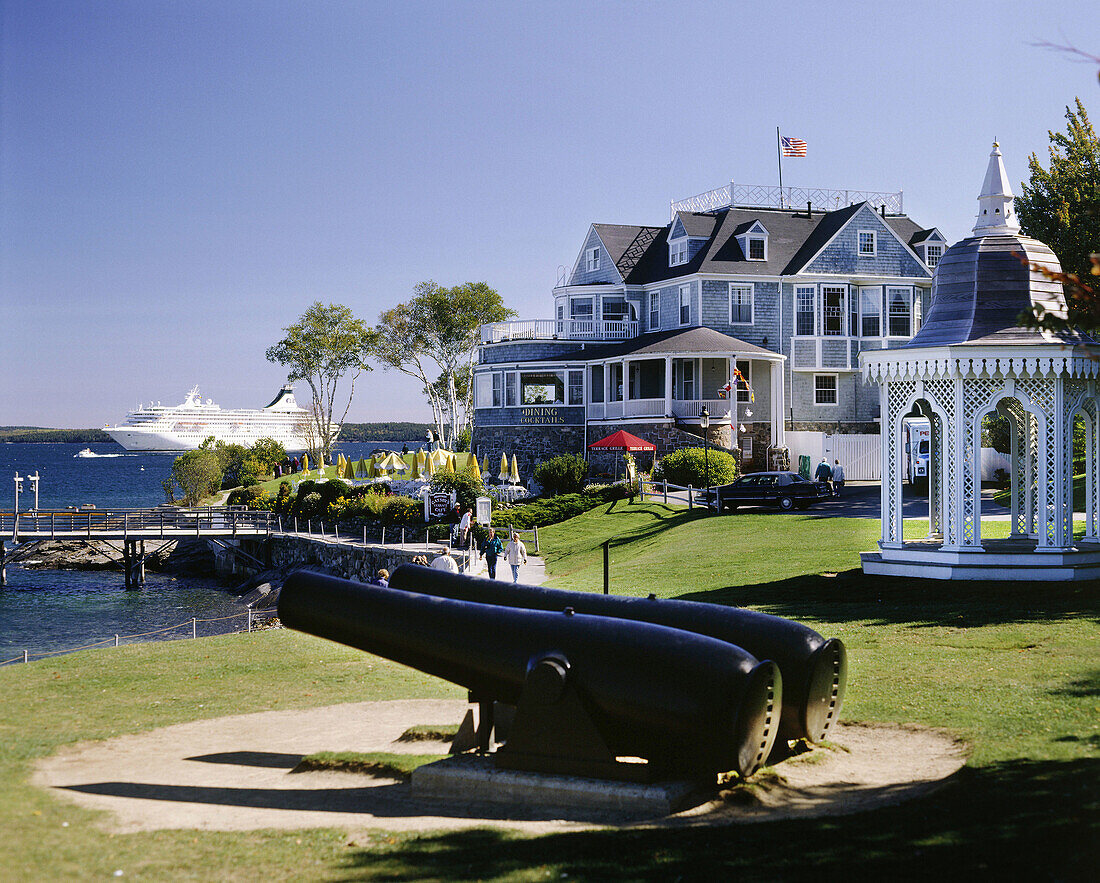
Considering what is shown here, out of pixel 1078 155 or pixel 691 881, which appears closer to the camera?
pixel 691 881

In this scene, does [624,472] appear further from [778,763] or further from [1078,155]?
[778,763]

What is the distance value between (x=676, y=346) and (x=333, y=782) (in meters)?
36.7

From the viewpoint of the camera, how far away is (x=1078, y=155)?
128 feet

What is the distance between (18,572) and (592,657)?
163 feet

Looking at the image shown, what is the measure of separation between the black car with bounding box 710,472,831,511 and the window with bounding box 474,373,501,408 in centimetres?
1891

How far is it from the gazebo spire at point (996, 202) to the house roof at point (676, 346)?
25222 millimetres

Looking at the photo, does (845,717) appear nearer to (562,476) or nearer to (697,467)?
(697,467)

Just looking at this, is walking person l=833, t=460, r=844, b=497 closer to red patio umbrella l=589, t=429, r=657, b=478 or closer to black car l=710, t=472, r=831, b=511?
black car l=710, t=472, r=831, b=511

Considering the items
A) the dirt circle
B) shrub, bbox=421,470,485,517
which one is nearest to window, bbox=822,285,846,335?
shrub, bbox=421,470,485,517

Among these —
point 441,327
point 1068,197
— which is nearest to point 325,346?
point 441,327

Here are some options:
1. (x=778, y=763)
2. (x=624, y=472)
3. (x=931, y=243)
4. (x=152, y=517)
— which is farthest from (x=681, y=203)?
(x=778, y=763)

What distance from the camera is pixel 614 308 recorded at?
171 ft

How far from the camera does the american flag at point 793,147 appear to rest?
50.2 m

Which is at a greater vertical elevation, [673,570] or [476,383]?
[476,383]
